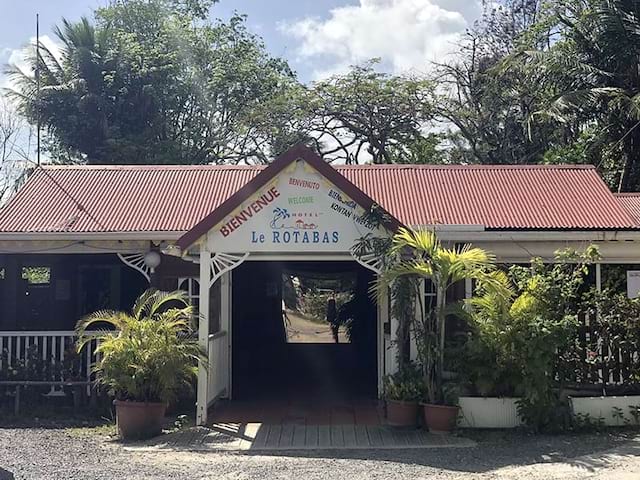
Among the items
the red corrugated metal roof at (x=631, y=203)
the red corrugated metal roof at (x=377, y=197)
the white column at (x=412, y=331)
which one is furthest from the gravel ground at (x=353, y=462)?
the red corrugated metal roof at (x=631, y=203)

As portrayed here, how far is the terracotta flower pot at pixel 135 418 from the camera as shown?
28.9 ft

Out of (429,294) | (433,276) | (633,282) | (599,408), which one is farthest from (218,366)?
(633,282)

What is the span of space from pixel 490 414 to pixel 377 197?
5.26 m

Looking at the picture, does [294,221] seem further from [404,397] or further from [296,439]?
[296,439]

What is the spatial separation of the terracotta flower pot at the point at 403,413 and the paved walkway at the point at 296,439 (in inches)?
3.7

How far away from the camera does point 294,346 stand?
64.1ft

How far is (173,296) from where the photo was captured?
31.0ft

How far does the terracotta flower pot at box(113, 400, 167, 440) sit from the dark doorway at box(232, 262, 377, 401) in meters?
3.22

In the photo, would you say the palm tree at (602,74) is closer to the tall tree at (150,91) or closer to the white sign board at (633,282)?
the white sign board at (633,282)

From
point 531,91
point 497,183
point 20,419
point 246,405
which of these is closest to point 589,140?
point 531,91

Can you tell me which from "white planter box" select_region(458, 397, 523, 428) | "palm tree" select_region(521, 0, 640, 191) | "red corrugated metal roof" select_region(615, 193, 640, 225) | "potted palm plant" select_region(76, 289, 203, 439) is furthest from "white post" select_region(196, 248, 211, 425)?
"palm tree" select_region(521, 0, 640, 191)

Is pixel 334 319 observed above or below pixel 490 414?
above

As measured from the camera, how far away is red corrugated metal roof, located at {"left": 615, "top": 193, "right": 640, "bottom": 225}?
1296 centimetres

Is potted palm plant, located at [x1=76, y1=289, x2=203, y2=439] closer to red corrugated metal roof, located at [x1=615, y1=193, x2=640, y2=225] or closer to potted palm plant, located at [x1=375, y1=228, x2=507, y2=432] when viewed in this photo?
potted palm plant, located at [x1=375, y1=228, x2=507, y2=432]
